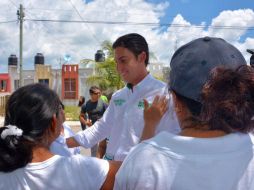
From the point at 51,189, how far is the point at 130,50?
1542 millimetres

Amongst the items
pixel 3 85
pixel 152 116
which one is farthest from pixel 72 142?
pixel 3 85

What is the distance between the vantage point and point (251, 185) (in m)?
1.41

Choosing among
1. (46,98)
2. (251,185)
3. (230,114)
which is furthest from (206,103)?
(46,98)

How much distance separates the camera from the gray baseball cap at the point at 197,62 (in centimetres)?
149

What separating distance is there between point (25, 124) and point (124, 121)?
1.25 meters

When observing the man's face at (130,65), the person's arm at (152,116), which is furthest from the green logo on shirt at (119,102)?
the person's arm at (152,116)

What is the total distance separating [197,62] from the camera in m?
1.53

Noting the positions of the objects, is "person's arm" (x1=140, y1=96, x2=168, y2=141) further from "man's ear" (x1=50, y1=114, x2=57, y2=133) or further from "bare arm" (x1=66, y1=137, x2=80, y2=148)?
"bare arm" (x1=66, y1=137, x2=80, y2=148)

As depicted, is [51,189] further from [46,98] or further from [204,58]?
[204,58]

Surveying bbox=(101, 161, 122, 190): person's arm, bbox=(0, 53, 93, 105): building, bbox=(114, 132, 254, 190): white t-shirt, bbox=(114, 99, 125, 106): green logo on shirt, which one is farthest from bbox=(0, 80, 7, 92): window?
bbox=(114, 132, 254, 190): white t-shirt

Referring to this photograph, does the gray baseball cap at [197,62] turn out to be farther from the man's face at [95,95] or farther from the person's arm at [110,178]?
the man's face at [95,95]

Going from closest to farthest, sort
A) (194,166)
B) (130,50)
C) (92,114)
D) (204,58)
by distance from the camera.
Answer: (194,166)
(204,58)
(130,50)
(92,114)

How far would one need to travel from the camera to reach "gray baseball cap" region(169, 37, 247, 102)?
4.90 ft

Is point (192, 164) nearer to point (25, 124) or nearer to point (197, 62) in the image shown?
point (197, 62)
